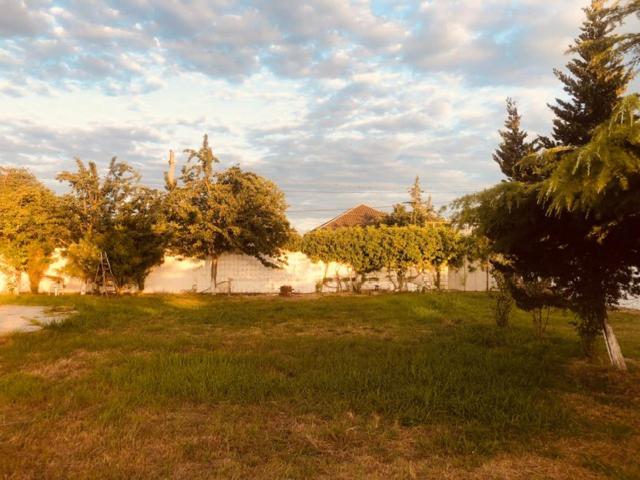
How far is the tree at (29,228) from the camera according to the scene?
52.5ft

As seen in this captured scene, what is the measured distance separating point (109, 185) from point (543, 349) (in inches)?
582

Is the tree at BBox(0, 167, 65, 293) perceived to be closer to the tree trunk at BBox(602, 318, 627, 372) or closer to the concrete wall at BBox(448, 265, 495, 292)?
the concrete wall at BBox(448, 265, 495, 292)

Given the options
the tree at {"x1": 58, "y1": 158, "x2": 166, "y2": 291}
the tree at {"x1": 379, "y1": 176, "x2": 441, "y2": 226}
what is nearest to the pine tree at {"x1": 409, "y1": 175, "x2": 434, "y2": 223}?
the tree at {"x1": 379, "y1": 176, "x2": 441, "y2": 226}

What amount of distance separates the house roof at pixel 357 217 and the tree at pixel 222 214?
18424 mm

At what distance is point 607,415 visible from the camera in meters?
4.44

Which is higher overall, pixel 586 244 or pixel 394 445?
pixel 586 244

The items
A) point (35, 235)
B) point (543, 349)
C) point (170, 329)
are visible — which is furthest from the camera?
point (35, 235)

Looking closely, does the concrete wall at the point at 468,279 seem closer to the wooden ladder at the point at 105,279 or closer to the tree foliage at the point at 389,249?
the tree foliage at the point at 389,249

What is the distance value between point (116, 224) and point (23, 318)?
22.1ft

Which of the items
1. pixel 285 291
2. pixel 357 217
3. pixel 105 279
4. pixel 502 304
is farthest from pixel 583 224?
pixel 357 217

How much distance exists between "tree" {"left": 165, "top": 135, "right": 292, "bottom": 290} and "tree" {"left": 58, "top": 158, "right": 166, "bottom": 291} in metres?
0.70

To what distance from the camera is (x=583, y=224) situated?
520 cm

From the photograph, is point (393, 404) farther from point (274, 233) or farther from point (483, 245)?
point (274, 233)

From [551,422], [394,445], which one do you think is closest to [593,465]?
[551,422]
